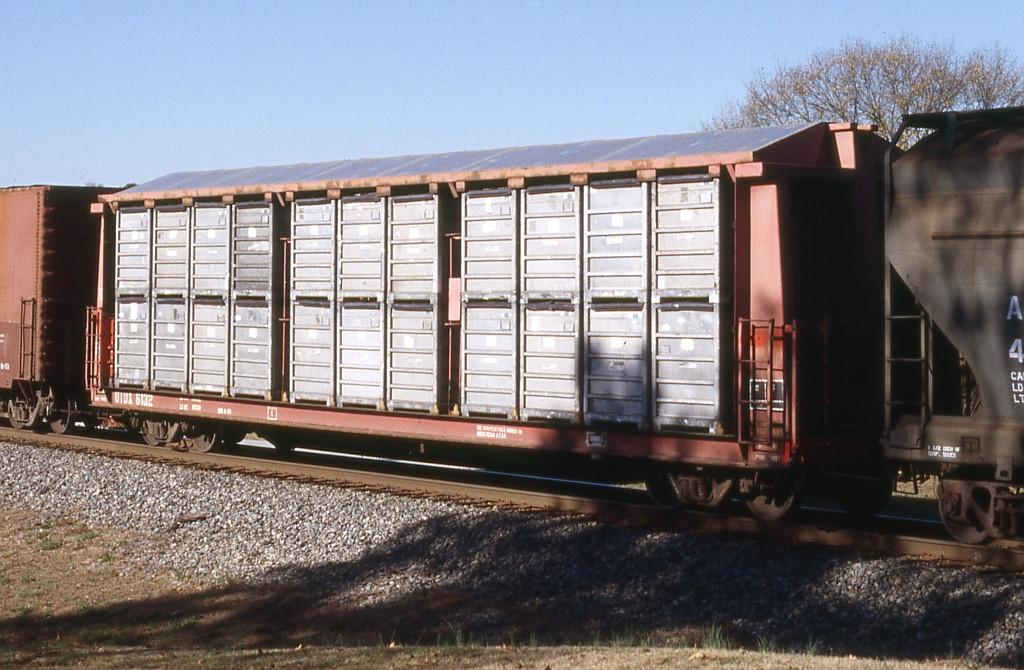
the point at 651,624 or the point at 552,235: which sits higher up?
the point at 552,235

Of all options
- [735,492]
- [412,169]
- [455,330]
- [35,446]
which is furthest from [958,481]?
[35,446]

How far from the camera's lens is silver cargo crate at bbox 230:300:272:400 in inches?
650

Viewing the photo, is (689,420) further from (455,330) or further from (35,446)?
(35,446)

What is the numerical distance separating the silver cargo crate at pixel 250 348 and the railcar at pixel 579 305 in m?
0.04

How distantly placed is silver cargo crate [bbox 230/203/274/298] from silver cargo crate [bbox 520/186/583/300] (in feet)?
14.3

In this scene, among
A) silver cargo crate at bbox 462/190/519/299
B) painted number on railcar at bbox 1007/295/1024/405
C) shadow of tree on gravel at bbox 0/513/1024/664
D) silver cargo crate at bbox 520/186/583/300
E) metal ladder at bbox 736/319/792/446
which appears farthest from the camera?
silver cargo crate at bbox 462/190/519/299

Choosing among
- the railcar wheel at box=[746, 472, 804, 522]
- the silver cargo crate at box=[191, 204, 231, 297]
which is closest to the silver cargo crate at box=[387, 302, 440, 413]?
the silver cargo crate at box=[191, 204, 231, 297]

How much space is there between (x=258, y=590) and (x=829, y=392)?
5.80 metres

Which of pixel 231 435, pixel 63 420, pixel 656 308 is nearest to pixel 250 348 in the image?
pixel 231 435

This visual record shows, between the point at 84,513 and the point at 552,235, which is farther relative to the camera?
the point at 84,513

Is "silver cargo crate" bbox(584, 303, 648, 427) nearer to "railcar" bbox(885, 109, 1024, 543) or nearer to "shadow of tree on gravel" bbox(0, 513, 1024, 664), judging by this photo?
"shadow of tree on gravel" bbox(0, 513, 1024, 664)

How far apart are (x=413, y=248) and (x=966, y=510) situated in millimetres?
7081

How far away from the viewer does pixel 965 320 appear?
10344 millimetres

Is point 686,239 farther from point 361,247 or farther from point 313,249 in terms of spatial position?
point 313,249
